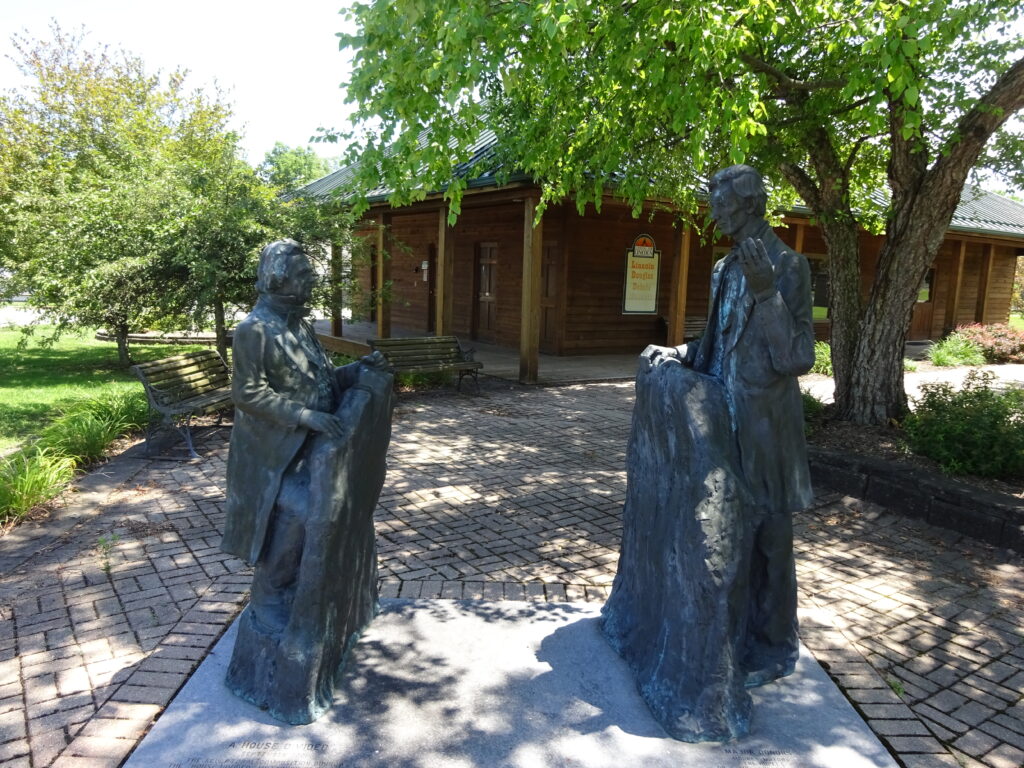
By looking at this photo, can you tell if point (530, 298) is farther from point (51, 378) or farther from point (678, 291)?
point (51, 378)

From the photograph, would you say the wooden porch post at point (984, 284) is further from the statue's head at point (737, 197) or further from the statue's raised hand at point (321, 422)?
the statue's raised hand at point (321, 422)

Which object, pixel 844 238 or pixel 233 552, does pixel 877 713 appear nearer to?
pixel 233 552

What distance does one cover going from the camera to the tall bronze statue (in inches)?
114

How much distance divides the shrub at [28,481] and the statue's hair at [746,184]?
539cm

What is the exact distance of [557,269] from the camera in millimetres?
15062

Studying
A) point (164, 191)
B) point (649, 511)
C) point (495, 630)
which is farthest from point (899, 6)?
point (164, 191)

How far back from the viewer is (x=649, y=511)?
328 centimetres

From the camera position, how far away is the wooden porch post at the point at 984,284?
2107cm

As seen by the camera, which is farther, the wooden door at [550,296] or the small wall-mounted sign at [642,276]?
the small wall-mounted sign at [642,276]

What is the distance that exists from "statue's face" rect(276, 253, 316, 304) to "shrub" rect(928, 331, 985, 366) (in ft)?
54.8

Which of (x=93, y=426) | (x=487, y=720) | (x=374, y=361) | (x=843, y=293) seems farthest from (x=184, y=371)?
(x=843, y=293)

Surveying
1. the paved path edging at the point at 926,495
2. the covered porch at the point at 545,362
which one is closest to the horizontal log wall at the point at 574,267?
the covered porch at the point at 545,362

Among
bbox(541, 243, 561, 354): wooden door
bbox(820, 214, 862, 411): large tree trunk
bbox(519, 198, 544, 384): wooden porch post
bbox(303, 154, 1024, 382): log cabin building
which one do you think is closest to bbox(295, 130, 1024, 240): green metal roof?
bbox(303, 154, 1024, 382): log cabin building

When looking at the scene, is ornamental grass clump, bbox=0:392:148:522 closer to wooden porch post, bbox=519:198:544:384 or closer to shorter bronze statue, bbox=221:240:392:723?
shorter bronze statue, bbox=221:240:392:723
